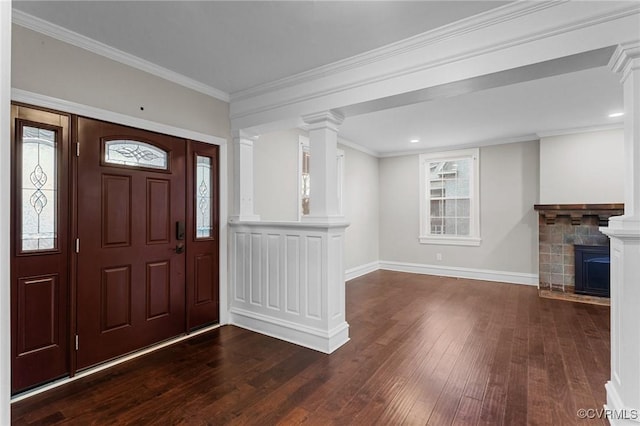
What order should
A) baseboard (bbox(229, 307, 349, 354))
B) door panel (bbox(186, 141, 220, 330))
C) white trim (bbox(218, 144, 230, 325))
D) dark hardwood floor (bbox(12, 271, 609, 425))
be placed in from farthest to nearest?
white trim (bbox(218, 144, 230, 325))
door panel (bbox(186, 141, 220, 330))
baseboard (bbox(229, 307, 349, 354))
dark hardwood floor (bbox(12, 271, 609, 425))

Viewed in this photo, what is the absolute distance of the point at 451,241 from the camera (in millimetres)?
6176

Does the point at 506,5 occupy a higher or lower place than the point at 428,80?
higher

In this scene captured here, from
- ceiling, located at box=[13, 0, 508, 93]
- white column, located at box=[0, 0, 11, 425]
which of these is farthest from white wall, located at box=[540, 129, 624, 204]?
white column, located at box=[0, 0, 11, 425]

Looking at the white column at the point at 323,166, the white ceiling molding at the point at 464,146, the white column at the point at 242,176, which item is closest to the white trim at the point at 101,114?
the white column at the point at 242,176

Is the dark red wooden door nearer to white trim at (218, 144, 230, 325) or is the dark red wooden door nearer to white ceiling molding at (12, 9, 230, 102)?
white trim at (218, 144, 230, 325)

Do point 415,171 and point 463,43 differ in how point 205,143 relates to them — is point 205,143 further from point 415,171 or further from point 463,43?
point 415,171

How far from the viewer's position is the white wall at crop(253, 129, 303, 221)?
13.8 ft

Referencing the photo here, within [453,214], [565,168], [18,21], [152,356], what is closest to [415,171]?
[453,214]

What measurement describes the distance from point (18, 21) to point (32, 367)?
2.40 m

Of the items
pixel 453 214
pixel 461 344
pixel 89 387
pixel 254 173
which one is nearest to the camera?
pixel 89 387

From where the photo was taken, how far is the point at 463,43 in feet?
7.54

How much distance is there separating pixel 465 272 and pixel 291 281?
A: 4165 mm

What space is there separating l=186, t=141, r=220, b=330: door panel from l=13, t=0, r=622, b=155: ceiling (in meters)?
0.82

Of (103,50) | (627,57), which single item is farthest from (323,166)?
(627,57)
